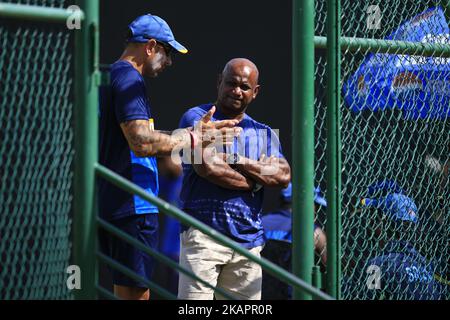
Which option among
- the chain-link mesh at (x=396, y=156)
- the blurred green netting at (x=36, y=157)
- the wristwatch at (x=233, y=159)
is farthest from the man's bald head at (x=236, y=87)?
the blurred green netting at (x=36, y=157)

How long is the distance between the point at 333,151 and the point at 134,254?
114cm

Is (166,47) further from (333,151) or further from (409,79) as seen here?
(409,79)

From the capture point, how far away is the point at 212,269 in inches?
195

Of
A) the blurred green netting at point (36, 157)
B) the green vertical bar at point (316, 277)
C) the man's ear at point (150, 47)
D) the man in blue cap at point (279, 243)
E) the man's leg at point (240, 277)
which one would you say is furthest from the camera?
the man in blue cap at point (279, 243)

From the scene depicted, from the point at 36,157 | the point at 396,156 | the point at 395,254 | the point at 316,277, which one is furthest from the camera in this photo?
the point at 396,156

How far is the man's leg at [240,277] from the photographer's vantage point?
5.04 m

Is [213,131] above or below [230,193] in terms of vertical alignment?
above

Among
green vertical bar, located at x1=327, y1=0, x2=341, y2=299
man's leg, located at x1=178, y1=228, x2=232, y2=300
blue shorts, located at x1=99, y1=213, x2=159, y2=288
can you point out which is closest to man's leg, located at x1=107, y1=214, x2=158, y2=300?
blue shorts, located at x1=99, y1=213, x2=159, y2=288

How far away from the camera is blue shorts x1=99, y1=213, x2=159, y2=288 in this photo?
4.50m

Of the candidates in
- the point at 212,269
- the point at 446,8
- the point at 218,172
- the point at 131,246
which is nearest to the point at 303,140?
the point at 218,172

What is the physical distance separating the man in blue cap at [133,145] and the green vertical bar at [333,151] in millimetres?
620

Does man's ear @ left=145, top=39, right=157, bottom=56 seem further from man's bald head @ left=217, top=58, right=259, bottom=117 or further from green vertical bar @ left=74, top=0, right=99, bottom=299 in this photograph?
green vertical bar @ left=74, top=0, right=99, bottom=299

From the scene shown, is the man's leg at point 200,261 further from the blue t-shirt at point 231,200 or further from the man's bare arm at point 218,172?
the man's bare arm at point 218,172

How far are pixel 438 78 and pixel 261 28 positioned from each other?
2.13 meters
